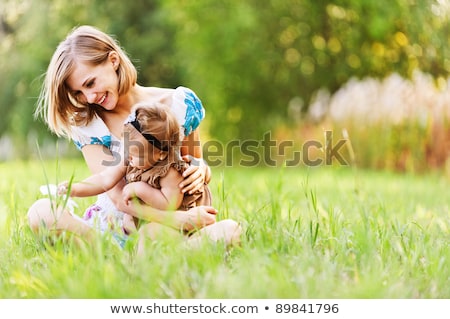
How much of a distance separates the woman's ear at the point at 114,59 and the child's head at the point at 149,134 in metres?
0.27

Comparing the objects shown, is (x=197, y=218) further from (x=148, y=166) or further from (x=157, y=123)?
(x=157, y=123)

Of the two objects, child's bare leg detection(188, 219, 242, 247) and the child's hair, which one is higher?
the child's hair

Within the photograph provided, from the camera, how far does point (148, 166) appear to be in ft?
7.68

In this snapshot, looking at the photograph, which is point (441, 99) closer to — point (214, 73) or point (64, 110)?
point (214, 73)

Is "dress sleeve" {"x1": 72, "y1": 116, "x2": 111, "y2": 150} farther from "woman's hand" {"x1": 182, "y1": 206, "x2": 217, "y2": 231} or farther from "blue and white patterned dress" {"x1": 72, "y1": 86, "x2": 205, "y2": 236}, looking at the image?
"woman's hand" {"x1": 182, "y1": 206, "x2": 217, "y2": 231}

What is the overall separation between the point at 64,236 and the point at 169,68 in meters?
7.48

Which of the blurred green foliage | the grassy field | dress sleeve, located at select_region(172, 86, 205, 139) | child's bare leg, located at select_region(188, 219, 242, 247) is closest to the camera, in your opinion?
the grassy field

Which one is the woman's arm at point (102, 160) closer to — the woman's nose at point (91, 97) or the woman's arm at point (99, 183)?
the woman's arm at point (99, 183)

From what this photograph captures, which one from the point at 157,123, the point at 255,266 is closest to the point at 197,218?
the point at 157,123

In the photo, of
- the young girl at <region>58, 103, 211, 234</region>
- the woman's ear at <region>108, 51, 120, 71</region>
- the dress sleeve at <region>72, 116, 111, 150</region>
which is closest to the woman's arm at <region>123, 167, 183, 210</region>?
the young girl at <region>58, 103, 211, 234</region>

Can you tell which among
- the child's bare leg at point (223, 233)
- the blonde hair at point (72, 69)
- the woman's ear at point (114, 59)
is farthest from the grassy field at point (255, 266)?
the woman's ear at point (114, 59)

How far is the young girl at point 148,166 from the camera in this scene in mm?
2305

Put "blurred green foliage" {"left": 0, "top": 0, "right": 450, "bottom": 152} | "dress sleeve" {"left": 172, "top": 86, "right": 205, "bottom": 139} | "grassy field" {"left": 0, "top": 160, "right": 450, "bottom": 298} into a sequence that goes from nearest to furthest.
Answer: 1. "grassy field" {"left": 0, "top": 160, "right": 450, "bottom": 298}
2. "dress sleeve" {"left": 172, "top": 86, "right": 205, "bottom": 139}
3. "blurred green foliage" {"left": 0, "top": 0, "right": 450, "bottom": 152}

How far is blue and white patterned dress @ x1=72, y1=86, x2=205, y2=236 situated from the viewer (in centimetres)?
255
